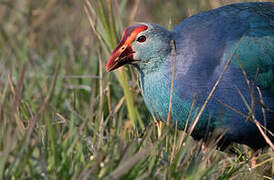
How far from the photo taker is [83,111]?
3859 mm

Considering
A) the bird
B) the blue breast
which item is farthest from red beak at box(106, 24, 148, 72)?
the blue breast

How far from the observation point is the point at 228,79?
304 centimetres

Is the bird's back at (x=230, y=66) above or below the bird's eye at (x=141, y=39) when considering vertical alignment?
below

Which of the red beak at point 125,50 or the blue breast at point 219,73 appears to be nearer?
the blue breast at point 219,73

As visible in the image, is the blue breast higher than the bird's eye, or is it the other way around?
the bird's eye

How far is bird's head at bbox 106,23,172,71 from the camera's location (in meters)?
3.19

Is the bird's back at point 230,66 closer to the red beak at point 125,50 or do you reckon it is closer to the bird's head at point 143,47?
the bird's head at point 143,47

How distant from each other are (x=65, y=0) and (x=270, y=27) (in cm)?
390

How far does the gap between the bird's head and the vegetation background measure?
0.30 m

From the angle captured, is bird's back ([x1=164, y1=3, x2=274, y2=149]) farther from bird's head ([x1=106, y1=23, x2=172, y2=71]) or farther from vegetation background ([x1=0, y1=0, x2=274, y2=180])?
vegetation background ([x1=0, y1=0, x2=274, y2=180])

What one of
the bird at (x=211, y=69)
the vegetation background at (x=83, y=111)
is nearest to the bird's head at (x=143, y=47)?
the bird at (x=211, y=69)

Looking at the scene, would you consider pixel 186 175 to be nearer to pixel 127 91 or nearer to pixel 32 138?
pixel 32 138

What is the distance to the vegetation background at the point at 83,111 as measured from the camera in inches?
92.5

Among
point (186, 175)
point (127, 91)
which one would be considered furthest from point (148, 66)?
point (186, 175)
